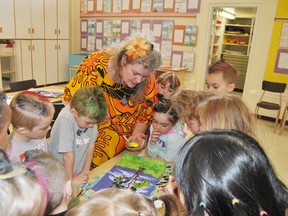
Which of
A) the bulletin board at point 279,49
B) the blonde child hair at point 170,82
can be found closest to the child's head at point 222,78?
the blonde child hair at point 170,82

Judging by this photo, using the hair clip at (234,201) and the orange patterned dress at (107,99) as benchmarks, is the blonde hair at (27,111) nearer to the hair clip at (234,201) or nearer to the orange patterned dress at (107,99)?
the orange patterned dress at (107,99)

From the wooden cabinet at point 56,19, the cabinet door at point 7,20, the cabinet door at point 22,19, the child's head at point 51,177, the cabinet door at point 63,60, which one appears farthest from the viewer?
the cabinet door at point 63,60

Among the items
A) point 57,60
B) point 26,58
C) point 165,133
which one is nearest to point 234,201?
point 165,133

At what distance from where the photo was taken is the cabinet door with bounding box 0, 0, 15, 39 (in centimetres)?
504

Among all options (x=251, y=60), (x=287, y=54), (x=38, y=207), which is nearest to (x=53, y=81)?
(x=251, y=60)

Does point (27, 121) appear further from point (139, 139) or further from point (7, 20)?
point (7, 20)

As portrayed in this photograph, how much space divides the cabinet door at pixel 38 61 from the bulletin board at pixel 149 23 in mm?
1375

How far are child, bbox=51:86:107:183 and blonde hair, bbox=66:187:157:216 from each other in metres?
0.65

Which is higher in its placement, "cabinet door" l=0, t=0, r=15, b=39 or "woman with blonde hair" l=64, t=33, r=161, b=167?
"cabinet door" l=0, t=0, r=15, b=39

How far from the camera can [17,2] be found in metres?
5.27

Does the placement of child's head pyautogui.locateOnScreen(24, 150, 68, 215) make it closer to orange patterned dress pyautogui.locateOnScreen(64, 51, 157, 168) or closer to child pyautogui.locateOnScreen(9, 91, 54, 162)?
child pyautogui.locateOnScreen(9, 91, 54, 162)

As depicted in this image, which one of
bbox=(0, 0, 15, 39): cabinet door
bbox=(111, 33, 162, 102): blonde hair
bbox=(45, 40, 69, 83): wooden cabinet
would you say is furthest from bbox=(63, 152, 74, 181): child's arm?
bbox=(45, 40, 69, 83): wooden cabinet

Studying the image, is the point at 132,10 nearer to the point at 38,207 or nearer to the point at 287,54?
the point at 287,54

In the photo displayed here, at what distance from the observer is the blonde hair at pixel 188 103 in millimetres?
1443
